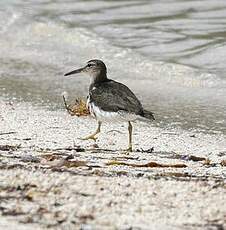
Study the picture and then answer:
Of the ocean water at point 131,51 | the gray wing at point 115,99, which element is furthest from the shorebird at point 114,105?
the ocean water at point 131,51

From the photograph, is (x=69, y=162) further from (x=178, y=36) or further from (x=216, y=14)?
(x=216, y=14)

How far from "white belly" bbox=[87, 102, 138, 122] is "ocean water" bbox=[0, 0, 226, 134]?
1.69 m

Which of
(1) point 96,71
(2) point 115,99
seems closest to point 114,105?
(2) point 115,99

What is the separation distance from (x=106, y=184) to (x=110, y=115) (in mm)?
→ 2526

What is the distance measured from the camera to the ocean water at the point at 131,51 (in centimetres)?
1100

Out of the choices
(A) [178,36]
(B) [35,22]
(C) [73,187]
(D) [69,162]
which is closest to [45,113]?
(D) [69,162]

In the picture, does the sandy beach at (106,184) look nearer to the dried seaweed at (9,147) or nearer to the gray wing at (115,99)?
Answer: the dried seaweed at (9,147)

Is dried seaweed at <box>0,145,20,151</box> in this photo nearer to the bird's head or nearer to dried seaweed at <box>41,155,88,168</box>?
dried seaweed at <box>41,155,88,168</box>

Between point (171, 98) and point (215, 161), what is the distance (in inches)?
154

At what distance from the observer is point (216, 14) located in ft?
56.3

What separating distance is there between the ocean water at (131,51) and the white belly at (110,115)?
66.5 inches

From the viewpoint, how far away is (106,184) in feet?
17.1

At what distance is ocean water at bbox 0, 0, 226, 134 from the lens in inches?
433

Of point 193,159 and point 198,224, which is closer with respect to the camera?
point 198,224
